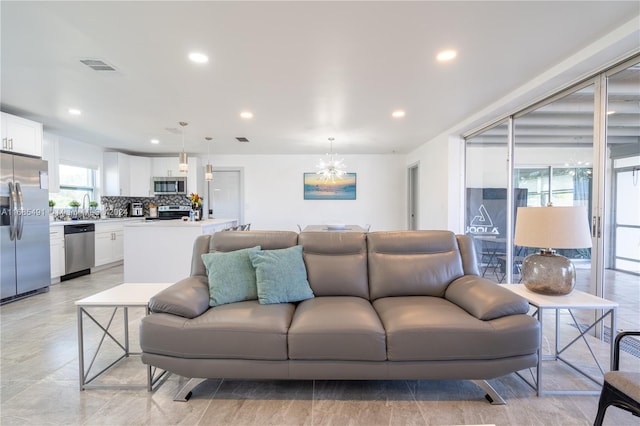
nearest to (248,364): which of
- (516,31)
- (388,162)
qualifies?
(516,31)

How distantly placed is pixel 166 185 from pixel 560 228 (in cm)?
717

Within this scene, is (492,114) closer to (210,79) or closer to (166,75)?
(210,79)

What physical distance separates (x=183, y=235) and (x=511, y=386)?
4.02m

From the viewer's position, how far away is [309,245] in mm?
2502

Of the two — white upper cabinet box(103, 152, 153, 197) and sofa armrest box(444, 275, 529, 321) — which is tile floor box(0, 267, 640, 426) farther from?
white upper cabinet box(103, 152, 153, 197)

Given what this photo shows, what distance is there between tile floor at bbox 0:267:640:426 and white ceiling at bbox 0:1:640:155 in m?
2.49

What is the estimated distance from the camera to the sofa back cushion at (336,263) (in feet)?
7.73

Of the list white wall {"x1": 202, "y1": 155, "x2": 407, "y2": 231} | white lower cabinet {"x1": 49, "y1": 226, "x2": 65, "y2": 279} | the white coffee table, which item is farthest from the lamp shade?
white lower cabinet {"x1": 49, "y1": 226, "x2": 65, "y2": 279}

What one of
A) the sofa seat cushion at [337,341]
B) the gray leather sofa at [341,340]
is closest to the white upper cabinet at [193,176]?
the gray leather sofa at [341,340]

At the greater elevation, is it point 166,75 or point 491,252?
point 166,75

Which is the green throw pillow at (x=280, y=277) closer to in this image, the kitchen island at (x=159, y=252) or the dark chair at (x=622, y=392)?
the dark chair at (x=622, y=392)

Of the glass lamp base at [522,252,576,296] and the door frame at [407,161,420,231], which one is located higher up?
the door frame at [407,161,420,231]

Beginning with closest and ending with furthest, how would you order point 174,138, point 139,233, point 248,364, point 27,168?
point 248,364
point 27,168
point 139,233
point 174,138

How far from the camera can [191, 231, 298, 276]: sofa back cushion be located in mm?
2438
